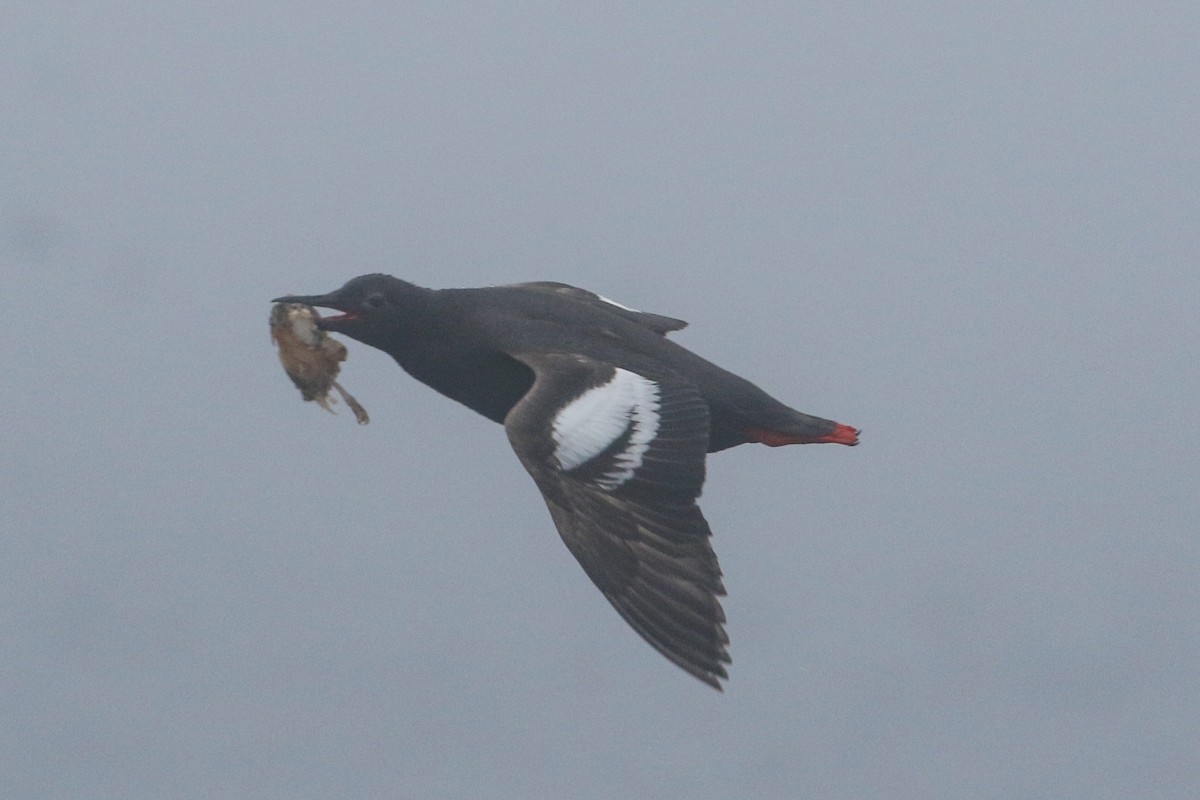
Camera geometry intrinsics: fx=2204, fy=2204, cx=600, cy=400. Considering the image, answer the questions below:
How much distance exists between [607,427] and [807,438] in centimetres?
187

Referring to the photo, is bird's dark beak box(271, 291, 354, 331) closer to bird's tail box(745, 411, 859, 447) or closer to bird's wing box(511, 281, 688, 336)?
bird's wing box(511, 281, 688, 336)

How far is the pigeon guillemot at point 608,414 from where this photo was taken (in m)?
12.1

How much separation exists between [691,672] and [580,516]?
3.83ft

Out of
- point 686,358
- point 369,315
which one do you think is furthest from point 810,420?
point 369,315

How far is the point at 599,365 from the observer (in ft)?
43.0

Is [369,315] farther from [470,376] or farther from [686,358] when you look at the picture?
[686,358]

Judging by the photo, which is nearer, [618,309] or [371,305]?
[371,305]

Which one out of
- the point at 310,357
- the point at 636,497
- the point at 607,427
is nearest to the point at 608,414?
the point at 607,427

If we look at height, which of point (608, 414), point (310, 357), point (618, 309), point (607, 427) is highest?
point (618, 309)

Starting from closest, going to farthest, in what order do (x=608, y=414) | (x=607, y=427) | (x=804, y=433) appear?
(x=607, y=427) → (x=608, y=414) → (x=804, y=433)

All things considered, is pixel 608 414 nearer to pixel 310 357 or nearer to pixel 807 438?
pixel 807 438

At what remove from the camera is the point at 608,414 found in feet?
41.3

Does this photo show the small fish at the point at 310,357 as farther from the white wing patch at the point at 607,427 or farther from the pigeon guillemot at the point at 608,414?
the white wing patch at the point at 607,427

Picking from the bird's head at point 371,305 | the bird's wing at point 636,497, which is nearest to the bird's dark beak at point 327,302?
the bird's head at point 371,305
